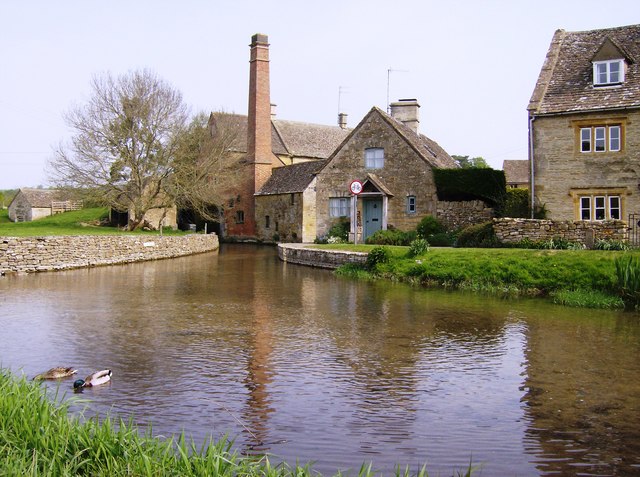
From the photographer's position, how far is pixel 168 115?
1647 inches

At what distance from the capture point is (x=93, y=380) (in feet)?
28.7

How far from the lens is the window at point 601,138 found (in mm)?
26609

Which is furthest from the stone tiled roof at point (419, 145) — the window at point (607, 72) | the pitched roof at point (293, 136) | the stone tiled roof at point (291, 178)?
the pitched roof at point (293, 136)

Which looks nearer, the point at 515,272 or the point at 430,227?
the point at 515,272

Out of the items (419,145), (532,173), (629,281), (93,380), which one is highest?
(419,145)

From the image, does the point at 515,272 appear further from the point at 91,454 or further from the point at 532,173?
the point at 91,454

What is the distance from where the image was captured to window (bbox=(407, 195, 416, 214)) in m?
35.7

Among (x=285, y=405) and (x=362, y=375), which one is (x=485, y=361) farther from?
(x=285, y=405)

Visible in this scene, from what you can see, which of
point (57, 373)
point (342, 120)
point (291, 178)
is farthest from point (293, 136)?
point (57, 373)

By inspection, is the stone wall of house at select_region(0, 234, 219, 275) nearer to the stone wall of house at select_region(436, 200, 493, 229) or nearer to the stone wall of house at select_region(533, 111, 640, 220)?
the stone wall of house at select_region(436, 200, 493, 229)

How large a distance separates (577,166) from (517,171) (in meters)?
43.8

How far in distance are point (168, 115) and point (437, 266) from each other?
25766 mm

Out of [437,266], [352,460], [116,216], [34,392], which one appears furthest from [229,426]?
[116,216]

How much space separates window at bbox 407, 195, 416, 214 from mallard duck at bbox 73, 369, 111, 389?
2808 cm
